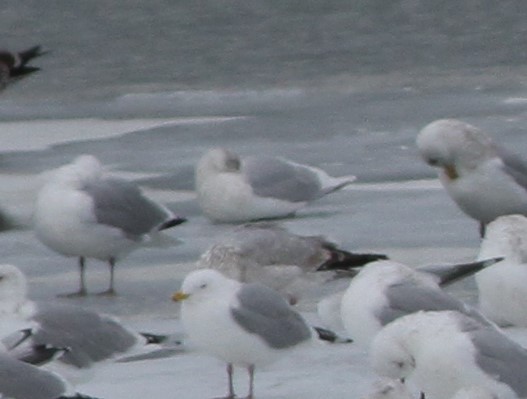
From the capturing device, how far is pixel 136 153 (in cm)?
1300

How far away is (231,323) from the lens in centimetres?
668

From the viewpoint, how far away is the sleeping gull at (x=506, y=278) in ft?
25.0

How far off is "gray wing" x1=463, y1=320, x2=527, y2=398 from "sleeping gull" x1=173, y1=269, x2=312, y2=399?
918 mm

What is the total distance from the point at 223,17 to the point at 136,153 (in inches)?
274

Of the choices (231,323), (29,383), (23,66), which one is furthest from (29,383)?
(23,66)

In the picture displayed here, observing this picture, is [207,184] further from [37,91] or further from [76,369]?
[37,91]

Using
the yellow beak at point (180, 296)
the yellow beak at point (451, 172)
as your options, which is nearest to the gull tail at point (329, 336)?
the yellow beak at point (180, 296)

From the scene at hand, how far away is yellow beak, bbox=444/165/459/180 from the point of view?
10234mm

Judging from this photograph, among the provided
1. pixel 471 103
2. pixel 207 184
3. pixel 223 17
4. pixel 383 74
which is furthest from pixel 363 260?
pixel 223 17

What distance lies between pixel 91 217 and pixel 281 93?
6.50 meters

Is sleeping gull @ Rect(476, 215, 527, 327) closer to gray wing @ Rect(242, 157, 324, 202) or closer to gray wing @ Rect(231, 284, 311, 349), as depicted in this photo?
gray wing @ Rect(231, 284, 311, 349)

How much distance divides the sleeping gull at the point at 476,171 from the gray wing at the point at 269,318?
3253 millimetres

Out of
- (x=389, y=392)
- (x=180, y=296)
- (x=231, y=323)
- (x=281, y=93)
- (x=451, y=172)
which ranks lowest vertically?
(x=281, y=93)

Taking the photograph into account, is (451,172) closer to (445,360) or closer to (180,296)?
(180,296)
